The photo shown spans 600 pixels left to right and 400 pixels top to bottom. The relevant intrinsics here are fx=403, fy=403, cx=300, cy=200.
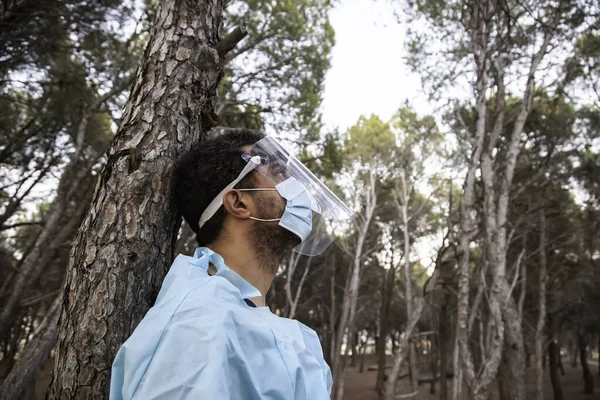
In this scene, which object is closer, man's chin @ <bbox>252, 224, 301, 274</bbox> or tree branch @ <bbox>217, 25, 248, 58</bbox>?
man's chin @ <bbox>252, 224, 301, 274</bbox>

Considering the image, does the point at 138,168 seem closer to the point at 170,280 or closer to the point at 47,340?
the point at 170,280

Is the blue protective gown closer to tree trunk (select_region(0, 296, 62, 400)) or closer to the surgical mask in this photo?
the surgical mask

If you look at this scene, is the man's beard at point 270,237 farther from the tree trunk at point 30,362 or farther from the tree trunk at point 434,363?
the tree trunk at point 434,363

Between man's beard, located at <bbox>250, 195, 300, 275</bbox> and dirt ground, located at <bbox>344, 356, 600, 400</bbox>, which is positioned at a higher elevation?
man's beard, located at <bbox>250, 195, 300, 275</bbox>

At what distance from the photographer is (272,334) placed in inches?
41.5

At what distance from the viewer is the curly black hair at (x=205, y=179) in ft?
4.64

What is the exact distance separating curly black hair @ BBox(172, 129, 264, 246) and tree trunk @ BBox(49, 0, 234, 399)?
5cm

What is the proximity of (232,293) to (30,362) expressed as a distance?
6039mm

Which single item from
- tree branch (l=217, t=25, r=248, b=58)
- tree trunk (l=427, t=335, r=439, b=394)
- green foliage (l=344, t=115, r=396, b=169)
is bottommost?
tree trunk (l=427, t=335, r=439, b=394)

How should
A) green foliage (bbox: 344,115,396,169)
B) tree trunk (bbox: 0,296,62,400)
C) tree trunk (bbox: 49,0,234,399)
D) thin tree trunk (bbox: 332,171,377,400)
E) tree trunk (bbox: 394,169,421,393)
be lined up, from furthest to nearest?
green foliage (bbox: 344,115,396,169), thin tree trunk (bbox: 332,171,377,400), tree trunk (bbox: 394,169,421,393), tree trunk (bbox: 0,296,62,400), tree trunk (bbox: 49,0,234,399)

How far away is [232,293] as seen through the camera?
3.55ft

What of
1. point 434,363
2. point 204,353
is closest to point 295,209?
point 204,353

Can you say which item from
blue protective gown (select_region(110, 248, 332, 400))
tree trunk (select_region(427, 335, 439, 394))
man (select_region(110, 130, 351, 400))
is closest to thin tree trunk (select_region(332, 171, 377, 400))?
tree trunk (select_region(427, 335, 439, 394))

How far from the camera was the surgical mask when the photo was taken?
4.90 feet
